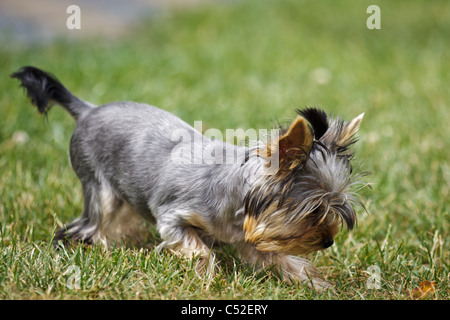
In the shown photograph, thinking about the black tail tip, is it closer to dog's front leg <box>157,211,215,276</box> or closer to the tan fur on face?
dog's front leg <box>157,211,215,276</box>

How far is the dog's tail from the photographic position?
392 centimetres

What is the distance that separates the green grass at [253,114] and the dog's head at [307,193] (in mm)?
359

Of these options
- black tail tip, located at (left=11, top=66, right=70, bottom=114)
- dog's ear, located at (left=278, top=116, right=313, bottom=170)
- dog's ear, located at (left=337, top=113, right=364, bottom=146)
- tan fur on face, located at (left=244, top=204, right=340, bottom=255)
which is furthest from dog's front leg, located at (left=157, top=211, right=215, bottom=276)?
black tail tip, located at (left=11, top=66, right=70, bottom=114)

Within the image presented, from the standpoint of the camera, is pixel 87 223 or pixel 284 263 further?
pixel 87 223

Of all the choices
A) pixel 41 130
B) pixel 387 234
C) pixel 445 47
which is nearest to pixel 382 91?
pixel 445 47

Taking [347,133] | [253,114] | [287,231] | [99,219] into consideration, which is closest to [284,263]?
[287,231]

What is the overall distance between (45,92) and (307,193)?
2159 millimetres

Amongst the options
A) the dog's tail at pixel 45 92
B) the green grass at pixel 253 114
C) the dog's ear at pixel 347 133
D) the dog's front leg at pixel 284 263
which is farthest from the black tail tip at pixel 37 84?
the dog's ear at pixel 347 133

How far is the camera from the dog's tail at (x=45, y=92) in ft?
12.8

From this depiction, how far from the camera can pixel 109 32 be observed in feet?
34.0

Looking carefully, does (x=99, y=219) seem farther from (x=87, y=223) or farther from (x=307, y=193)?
(x=307, y=193)

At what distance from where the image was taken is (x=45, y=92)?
395 cm

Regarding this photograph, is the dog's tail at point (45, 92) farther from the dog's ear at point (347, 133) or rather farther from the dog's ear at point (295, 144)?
the dog's ear at point (347, 133)
